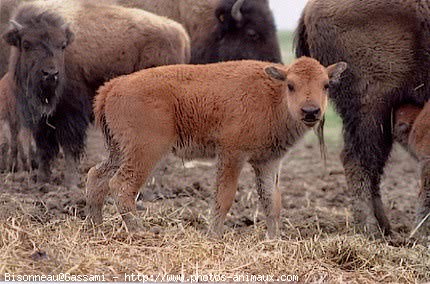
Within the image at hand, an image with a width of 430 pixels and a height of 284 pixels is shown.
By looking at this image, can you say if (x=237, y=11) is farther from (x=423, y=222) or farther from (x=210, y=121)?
(x=423, y=222)

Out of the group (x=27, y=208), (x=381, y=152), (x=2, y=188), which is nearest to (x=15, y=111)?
(x=2, y=188)

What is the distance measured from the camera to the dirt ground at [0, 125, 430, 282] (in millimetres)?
7348

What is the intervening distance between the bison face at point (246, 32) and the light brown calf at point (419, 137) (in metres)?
2.48

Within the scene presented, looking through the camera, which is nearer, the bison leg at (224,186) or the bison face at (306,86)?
the bison face at (306,86)

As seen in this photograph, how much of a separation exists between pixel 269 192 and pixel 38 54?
248 centimetres

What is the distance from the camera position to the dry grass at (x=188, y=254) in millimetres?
6113

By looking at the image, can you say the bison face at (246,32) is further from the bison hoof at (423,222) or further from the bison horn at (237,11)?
the bison hoof at (423,222)

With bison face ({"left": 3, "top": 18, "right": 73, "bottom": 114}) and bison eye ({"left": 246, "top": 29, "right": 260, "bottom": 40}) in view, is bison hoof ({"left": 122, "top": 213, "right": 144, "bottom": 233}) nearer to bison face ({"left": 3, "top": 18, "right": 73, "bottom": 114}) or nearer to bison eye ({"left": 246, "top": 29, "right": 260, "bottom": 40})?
bison face ({"left": 3, "top": 18, "right": 73, "bottom": 114})

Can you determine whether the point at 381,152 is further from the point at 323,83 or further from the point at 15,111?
the point at 15,111

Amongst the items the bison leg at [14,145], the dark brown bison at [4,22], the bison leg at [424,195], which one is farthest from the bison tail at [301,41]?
the bison leg at [14,145]

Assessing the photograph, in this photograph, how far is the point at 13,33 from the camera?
8328 millimetres

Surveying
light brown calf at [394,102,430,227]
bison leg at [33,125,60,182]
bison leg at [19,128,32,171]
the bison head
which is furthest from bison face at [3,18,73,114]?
light brown calf at [394,102,430,227]

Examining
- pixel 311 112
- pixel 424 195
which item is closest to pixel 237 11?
pixel 424 195

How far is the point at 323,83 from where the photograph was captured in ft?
21.9
